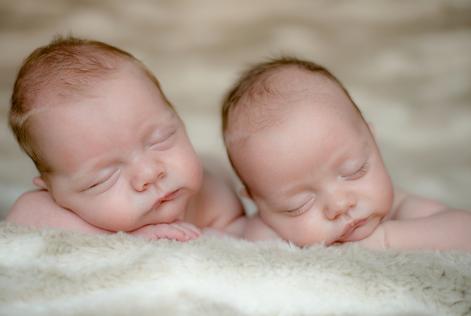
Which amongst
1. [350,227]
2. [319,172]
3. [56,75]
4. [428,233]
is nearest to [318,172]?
[319,172]

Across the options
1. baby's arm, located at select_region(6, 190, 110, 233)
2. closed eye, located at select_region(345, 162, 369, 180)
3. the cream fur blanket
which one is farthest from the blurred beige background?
the cream fur blanket

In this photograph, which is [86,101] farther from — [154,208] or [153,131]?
[154,208]

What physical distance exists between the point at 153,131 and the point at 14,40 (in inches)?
33.4

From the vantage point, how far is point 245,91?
1.48 metres

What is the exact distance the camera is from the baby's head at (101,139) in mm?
1361

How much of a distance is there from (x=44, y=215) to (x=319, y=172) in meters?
0.65

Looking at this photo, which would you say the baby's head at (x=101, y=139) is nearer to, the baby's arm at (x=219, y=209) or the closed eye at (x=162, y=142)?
the closed eye at (x=162, y=142)

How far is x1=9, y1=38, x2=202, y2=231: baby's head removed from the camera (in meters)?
1.36

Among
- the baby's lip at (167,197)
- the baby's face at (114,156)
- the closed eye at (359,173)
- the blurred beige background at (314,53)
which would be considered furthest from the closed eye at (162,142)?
the blurred beige background at (314,53)

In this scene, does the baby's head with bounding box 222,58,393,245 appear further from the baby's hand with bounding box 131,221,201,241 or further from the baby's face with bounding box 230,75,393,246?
the baby's hand with bounding box 131,221,201,241

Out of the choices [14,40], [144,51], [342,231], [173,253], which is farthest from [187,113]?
[173,253]

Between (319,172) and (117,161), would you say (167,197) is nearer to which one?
(117,161)

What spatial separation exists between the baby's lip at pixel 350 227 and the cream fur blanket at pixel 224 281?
17cm

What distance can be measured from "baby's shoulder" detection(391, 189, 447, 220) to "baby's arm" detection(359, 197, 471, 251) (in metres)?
0.04
